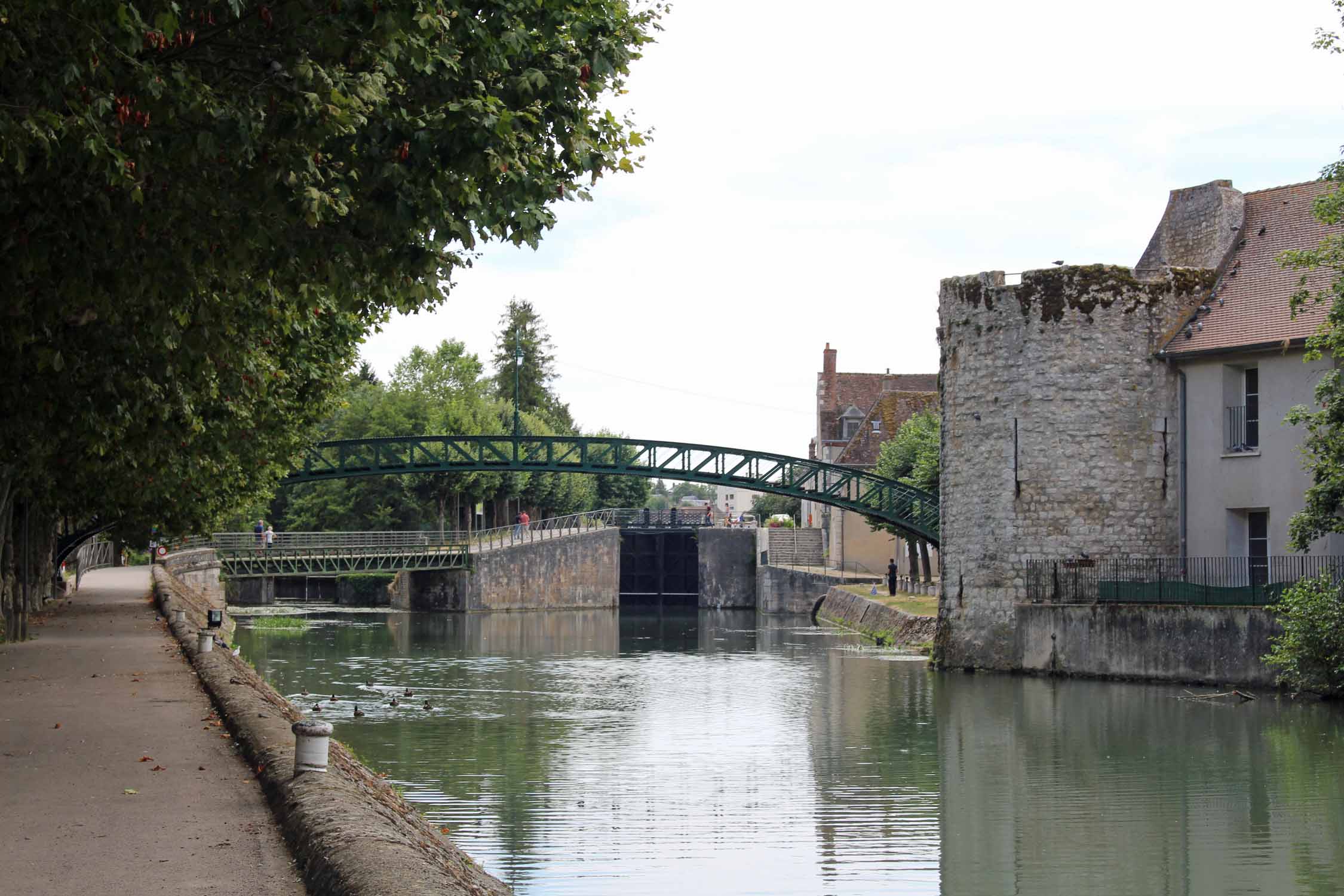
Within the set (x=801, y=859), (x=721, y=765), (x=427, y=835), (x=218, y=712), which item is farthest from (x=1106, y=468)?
(x=427, y=835)

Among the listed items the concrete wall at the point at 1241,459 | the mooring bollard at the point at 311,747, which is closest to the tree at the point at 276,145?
the mooring bollard at the point at 311,747

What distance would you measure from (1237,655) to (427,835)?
58.3 ft

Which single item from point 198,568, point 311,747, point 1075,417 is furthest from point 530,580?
point 311,747

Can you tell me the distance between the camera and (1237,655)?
2423 centimetres

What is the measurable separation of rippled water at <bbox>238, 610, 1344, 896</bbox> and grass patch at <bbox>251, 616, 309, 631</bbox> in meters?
14.6

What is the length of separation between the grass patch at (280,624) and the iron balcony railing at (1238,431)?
93.1 ft

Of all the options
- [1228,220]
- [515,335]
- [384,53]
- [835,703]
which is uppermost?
[515,335]

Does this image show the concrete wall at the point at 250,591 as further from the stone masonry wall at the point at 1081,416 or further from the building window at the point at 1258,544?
the building window at the point at 1258,544

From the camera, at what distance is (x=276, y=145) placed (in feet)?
28.4

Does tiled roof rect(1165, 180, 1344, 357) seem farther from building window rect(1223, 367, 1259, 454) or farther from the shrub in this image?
the shrub

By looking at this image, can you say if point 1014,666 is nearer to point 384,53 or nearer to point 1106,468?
point 1106,468

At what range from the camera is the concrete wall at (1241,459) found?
81.3ft

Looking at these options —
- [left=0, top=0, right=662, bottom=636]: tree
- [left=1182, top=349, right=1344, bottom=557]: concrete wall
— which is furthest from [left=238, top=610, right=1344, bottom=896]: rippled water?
[left=0, top=0, right=662, bottom=636]: tree

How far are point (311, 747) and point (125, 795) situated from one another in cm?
136
